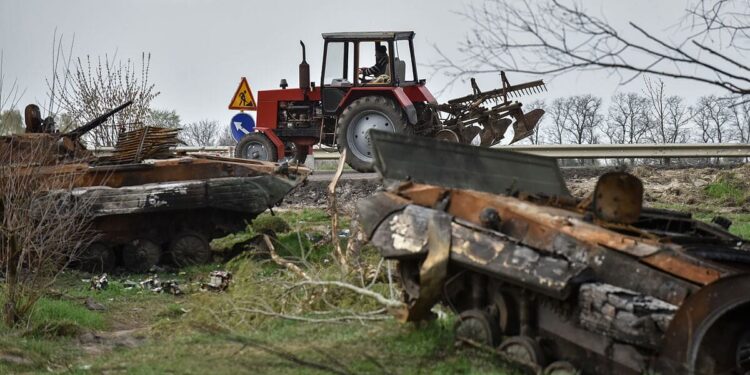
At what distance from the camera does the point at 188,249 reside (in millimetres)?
15812

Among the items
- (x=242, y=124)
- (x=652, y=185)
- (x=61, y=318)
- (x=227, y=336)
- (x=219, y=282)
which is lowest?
(x=61, y=318)

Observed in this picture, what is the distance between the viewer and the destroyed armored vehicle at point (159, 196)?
15.4 meters

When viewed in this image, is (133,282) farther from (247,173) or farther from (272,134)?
(272,134)

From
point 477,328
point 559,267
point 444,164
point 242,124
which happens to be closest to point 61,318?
point 444,164

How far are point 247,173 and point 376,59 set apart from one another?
504 cm

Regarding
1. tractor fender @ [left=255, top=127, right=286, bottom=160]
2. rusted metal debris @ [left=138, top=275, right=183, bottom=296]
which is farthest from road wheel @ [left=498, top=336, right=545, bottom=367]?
tractor fender @ [left=255, top=127, right=286, bottom=160]

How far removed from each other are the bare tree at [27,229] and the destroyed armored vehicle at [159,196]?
2384 millimetres

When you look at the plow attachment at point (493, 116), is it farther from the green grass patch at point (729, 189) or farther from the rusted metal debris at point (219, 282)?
the rusted metal debris at point (219, 282)

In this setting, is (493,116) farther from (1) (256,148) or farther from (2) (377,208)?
(2) (377,208)

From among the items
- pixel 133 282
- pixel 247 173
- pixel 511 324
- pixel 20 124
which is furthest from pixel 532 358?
pixel 20 124

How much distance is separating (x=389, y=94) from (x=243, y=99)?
3.33 m

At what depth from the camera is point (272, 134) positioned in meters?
21.1

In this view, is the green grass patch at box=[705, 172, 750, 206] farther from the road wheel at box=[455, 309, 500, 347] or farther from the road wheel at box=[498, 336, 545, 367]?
the road wheel at box=[498, 336, 545, 367]

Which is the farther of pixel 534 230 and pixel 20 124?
pixel 20 124
